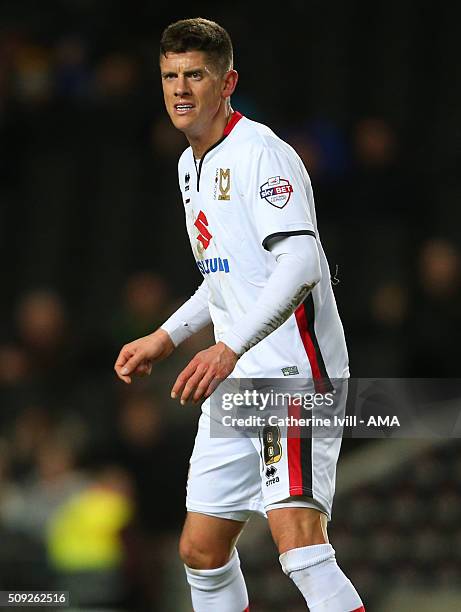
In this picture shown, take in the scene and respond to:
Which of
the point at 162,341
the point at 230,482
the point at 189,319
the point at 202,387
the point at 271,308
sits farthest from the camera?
the point at 189,319

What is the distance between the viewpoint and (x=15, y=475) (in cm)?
582

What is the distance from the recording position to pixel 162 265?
7.11 meters

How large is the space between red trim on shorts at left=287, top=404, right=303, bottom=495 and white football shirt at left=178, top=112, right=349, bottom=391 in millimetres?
107

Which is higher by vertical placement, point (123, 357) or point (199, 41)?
point (199, 41)

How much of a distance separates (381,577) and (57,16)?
483cm

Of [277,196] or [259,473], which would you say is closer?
[277,196]

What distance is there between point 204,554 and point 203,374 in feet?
2.52


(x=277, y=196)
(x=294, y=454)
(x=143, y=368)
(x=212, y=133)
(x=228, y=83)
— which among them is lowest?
(x=294, y=454)

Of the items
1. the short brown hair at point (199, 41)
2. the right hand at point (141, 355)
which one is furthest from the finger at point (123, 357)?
the short brown hair at point (199, 41)

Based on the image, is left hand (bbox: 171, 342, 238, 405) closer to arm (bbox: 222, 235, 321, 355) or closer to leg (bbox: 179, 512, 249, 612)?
arm (bbox: 222, 235, 321, 355)

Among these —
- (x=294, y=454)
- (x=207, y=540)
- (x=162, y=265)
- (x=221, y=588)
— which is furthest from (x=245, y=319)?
(x=162, y=265)

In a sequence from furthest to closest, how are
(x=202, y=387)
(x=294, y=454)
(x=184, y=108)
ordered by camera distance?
(x=184, y=108), (x=294, y=454), (x=202, y=387)

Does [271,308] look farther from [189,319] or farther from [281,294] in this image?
[189,319]

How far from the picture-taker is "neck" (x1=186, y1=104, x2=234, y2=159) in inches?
133
